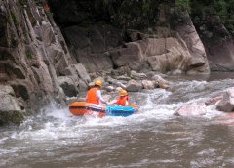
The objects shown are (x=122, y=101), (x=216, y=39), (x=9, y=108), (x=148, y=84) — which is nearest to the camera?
(x=9, y=108)

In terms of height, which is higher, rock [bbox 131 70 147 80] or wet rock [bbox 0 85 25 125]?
rock [bbox 131 70 147 80]

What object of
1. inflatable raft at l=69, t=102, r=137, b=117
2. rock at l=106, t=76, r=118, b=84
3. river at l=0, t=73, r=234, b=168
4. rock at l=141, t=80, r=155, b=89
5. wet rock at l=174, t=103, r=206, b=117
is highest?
rock at l=106, t=76, r=118, b=84

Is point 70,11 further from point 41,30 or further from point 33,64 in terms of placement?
point 33,64

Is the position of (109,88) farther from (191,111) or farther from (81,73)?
Result: (191,111)

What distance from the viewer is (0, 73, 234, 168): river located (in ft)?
22.1

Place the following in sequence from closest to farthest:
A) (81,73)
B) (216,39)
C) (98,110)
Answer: (98,110), (81,73), (216,39)

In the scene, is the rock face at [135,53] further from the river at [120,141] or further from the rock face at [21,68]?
the river at [120,141]

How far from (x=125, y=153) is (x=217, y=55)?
73.4 ft

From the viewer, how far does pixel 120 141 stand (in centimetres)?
812

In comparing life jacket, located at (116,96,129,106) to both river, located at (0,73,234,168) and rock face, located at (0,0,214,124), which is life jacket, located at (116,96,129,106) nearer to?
river, located at (0,73,234,168)

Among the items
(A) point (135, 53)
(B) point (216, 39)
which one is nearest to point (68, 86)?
(A) point (135, 53)

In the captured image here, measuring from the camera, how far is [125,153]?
7.20 meters

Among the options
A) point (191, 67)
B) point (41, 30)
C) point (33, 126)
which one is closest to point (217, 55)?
point (191, 67)

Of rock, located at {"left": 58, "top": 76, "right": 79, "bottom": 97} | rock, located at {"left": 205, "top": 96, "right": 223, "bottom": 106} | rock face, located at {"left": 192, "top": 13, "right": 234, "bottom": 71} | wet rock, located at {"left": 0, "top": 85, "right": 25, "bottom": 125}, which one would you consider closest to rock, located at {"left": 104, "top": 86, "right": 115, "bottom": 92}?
rock, located at {"left": 58, "top": 76, "right": 79, "bottom": 97}
